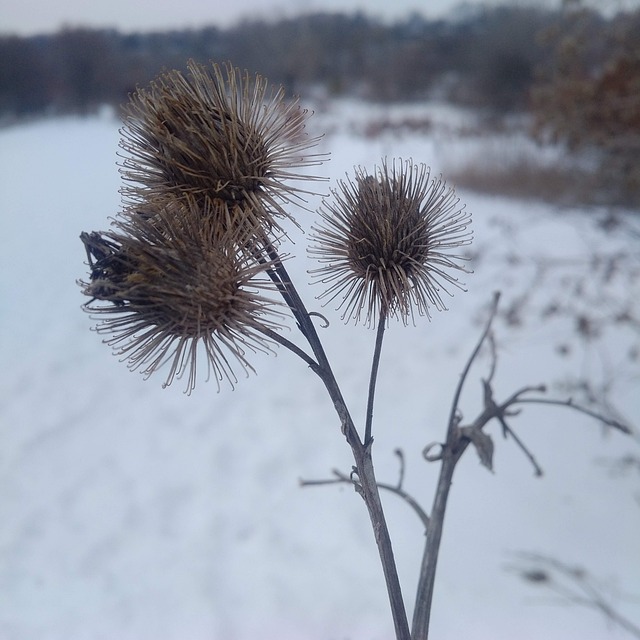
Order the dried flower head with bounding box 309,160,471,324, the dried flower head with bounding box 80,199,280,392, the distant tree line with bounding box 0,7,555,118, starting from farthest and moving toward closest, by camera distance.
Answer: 1. the distant tree line with bounding box 0,7,555,118
2. the dried flower head with bounding box 309,160,471,324
3. the dried flower head with bounding box 80,199,280,392

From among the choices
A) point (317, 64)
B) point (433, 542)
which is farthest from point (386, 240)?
point (317, 64)

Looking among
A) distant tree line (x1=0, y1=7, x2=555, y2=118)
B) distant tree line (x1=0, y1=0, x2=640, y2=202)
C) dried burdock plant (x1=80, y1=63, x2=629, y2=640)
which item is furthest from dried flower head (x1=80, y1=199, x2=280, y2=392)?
distant tree line (x1=0, y1=0, x2=640, y2=202)

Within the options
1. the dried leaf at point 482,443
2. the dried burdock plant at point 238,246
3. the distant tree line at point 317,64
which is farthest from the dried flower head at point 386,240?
the distant tree line at point 317,64

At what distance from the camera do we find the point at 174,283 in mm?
499

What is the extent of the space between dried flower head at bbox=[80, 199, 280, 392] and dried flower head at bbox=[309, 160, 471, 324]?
0.09 m

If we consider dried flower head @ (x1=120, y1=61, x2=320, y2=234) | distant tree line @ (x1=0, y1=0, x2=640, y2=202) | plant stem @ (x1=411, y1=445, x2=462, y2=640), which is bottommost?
plant stem @ (x1=411, y1=445, x2=462, y2=640)

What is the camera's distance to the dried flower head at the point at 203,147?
554 millimetres

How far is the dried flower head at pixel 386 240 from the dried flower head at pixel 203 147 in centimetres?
6

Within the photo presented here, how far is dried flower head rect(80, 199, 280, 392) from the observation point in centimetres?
49

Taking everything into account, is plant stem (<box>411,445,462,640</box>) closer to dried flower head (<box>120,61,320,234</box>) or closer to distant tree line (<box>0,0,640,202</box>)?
dried flower head (<box>120,61,320,234</box>)

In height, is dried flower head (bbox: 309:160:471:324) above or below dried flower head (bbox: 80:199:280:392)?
above

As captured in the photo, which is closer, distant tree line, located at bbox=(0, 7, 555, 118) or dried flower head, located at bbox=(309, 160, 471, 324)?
dried flower head, located at bbox=(309, 160, 471, 324)


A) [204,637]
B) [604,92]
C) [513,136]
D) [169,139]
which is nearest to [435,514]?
[169,139]

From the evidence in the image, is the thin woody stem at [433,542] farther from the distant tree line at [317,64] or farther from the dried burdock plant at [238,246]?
the distant tree line at [317,64]
